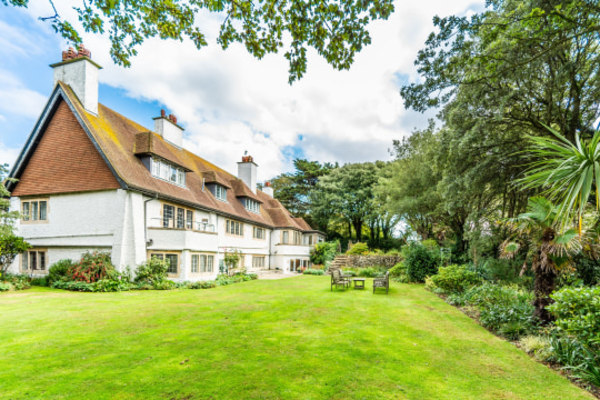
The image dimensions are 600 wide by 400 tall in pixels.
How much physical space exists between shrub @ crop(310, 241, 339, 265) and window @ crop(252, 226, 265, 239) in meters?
7.22

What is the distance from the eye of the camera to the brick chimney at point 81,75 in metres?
15.8

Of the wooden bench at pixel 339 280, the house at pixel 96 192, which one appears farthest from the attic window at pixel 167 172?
the wooden bench at pixel 339 280

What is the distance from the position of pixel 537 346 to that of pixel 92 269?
55.6ft

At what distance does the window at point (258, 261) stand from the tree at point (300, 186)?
55.6 ft

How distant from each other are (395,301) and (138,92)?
17335 millimetres

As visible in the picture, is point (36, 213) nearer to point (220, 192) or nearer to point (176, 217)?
point (176, 217)

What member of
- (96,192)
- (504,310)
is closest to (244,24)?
(504,310)

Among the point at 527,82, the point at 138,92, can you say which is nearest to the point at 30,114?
the point at 138,92

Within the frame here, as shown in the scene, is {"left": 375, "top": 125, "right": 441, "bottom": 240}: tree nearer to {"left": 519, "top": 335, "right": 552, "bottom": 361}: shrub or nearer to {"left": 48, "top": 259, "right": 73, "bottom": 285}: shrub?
{"left": 519, "top": 335, "right": 552, "bottom": 361}: shrub

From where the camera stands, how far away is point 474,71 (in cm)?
888

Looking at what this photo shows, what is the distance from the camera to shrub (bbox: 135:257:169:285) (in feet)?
47.7

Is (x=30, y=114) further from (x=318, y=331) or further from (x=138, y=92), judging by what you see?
(x=318, y=331)

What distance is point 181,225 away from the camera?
57.7 feet

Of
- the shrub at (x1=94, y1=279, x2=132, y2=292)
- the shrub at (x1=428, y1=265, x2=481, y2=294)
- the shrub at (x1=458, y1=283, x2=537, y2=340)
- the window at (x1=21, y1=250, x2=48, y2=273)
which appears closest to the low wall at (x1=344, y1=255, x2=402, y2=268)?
the shrub at (x1=428, y1=265, x2=481, y2=294)
